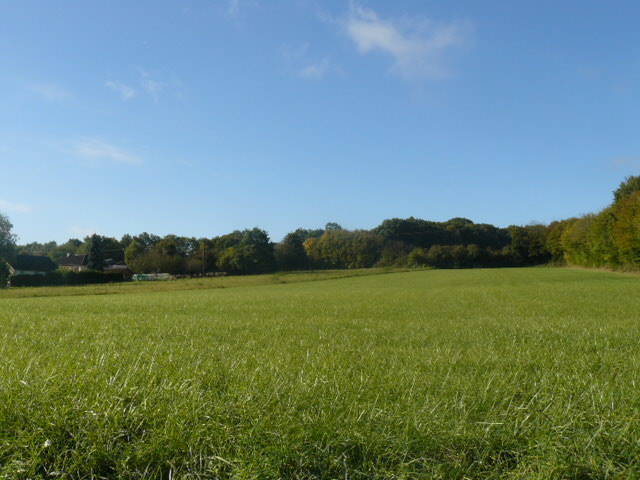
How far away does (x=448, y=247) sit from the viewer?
89750mm

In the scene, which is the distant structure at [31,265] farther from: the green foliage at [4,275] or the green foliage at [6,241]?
the green foliage at [4,275]

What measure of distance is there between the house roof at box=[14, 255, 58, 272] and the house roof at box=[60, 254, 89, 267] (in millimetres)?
14676

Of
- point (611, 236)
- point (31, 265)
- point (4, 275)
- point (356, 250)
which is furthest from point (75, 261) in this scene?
point (611, 236)

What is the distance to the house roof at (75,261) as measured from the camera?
100 m

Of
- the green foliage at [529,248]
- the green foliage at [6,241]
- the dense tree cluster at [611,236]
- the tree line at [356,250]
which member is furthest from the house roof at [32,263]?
the green foliage at [529,248]

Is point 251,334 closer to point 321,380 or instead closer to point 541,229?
point 321,380

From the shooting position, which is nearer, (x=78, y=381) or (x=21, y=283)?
(x=78, y=381)

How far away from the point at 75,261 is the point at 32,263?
64.7 ft

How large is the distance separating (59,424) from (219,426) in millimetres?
660

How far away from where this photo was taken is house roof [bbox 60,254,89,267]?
100438 millimetres

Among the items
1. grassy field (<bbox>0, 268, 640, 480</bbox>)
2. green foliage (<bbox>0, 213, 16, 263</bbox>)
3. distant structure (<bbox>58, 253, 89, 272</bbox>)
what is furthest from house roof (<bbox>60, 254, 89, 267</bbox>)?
grassy field (<bbox>0, 268, 640, 480</bbox>)

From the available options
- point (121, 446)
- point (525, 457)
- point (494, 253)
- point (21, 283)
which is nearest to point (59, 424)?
point (121, 446)

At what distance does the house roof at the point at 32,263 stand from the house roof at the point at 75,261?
1468 centimetres

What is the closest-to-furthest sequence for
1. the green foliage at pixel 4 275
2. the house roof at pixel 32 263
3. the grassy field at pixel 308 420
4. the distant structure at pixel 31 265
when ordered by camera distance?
the grassy field at pixel 308 420
the green foliage at pixel 4 275
the distant structure at pixel 31 265
the house roof at pixel 32 263
